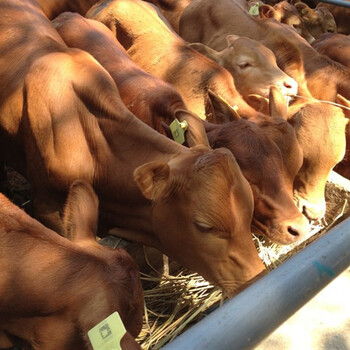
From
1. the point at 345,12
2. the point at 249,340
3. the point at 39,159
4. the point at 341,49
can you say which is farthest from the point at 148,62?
the point at 345,12

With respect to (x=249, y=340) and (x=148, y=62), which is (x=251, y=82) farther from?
(x=249, y=340)

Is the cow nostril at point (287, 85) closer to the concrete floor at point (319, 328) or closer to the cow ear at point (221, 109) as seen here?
the cow ear at point (221, 109)

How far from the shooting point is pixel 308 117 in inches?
158

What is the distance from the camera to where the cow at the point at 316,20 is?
772 cm

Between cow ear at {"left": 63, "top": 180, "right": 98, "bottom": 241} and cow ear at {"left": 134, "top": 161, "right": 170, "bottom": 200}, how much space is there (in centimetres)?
27

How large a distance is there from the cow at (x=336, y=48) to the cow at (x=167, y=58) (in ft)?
4.49

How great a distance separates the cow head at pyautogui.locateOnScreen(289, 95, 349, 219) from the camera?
385cm

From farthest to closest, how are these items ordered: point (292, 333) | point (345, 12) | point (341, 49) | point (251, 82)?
point (345, 12), point (341, 49), point (251, 82), point (292, 333)

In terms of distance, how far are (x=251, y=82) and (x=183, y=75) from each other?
0.72 m

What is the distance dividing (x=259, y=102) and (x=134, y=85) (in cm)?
→ 128

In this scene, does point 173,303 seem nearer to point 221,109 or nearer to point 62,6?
point 221,109

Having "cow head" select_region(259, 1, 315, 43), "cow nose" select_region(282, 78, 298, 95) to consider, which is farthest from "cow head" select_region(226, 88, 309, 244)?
"cow head" select_region(259, 1, 315, 43)

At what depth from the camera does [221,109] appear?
375 cm

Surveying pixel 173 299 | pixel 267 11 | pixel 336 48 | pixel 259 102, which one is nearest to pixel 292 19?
pixel 267 11
